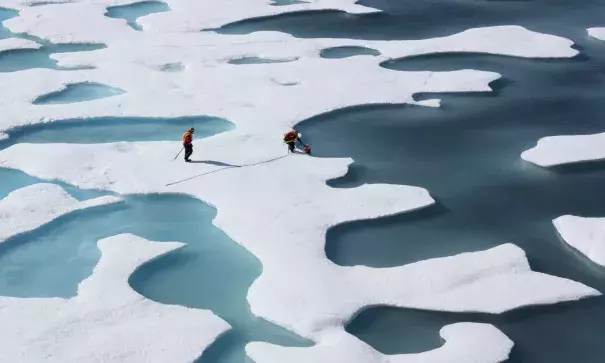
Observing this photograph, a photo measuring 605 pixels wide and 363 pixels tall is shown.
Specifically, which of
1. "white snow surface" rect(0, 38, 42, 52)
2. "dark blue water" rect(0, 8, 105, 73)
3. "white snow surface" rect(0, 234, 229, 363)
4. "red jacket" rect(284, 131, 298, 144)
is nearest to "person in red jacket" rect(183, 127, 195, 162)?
"red jacket" rect(284, 131, 298, 144)

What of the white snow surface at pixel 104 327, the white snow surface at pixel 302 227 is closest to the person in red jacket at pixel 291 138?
the white snow surface at pixel 302 227

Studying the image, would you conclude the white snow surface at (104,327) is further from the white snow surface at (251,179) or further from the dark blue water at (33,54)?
the dark blue water at (33,54)

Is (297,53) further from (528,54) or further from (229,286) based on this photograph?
(229,286)

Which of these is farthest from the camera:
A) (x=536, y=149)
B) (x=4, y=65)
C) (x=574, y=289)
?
(x=4, y=65)

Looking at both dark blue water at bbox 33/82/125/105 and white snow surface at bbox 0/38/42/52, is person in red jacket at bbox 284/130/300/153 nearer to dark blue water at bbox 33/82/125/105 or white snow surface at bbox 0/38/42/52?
dark blue water at bbox 33/82/125/105

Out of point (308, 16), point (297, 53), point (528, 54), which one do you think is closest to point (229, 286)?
point (297, 53)
